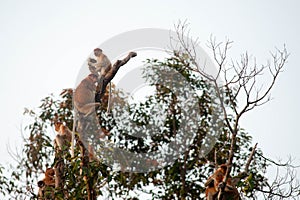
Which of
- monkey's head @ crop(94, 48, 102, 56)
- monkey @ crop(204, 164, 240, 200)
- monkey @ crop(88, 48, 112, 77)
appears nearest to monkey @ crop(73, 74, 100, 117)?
monkey @ crop(88, 48, 112, 77)

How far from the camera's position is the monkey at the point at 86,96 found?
6723mm

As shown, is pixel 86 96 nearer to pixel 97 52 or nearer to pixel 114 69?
pixel 97 52

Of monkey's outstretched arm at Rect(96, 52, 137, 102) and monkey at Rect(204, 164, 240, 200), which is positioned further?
monkey's outstretched arm at Rect(96, 52, 137, 102)

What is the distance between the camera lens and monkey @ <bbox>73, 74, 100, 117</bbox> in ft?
22.1

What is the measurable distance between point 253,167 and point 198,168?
1063 mm

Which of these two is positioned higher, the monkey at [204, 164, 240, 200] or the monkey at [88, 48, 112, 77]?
the monkey at [88, 48, 112, 77]

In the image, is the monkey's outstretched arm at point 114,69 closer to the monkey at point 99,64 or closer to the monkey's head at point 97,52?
the monkey at point 99,64

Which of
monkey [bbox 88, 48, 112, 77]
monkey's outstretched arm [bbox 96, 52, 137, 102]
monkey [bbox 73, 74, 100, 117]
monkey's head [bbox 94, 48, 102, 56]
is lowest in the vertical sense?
monkey's outstretched arm [bbox 96, 52, 137, 102]

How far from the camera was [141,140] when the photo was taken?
1138cm

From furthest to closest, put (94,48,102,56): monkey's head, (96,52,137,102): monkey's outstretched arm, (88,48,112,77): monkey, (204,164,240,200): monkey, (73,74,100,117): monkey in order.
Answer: (94,48,102,56): monkey's head → (88,48,112,77): monkey → (73,74,100,117): monkey → (96,52,137,102): monkey's outstretched arm → (204,164,240,200): monkey

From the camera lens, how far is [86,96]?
6965 millimetres

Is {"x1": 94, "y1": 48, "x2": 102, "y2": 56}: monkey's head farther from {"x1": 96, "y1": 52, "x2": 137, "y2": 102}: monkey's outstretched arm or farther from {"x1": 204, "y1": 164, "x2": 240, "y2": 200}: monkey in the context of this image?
{"x1": 204, "y1": 164, "x2": 240, "y2": 200}: monkey

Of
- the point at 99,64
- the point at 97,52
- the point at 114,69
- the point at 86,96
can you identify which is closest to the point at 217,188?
the point at 114,69

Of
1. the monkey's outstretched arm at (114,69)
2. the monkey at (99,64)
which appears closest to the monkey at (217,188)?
the monkey's outstretched arm at (114,69)
